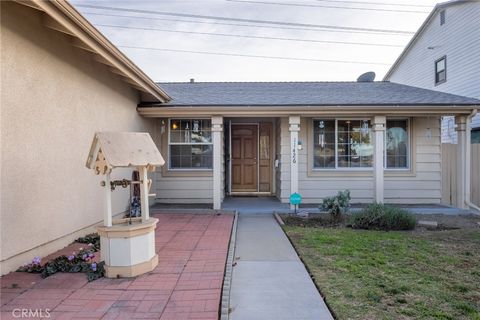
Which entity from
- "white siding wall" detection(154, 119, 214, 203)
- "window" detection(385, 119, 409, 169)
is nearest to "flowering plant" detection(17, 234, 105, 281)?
"white siding wall" detection(154, 119, 214, 203)

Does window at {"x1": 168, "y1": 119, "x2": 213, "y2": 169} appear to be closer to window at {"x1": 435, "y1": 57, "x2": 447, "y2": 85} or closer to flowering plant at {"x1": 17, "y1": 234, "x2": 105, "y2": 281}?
flowering plant at {"x1": 17, "y1": 234, "x2": 105, "y2": 281}

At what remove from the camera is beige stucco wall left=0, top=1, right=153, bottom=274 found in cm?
415

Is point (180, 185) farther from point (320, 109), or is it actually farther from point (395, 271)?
point (395, 271)

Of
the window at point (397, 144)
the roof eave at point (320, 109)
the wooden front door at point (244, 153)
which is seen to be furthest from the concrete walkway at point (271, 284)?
the window at point (397, 144)

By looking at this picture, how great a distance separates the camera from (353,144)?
1002 centimetres

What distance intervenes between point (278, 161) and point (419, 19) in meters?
12.4

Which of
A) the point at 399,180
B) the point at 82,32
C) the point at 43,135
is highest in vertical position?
the point at 82,32

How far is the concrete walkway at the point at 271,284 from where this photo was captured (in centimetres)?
326

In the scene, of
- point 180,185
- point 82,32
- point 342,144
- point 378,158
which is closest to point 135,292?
point 82,32

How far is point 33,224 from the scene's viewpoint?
4.61 meters

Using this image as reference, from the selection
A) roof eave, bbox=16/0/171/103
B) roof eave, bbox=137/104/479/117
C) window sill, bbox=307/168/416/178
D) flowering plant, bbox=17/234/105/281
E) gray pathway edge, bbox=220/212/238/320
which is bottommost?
gray pathway edge, bbox=220/212/238/320

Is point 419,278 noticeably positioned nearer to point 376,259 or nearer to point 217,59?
point 376,259

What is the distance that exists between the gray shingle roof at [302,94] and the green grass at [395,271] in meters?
3.65

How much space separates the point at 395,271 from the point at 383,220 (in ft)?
9.44
